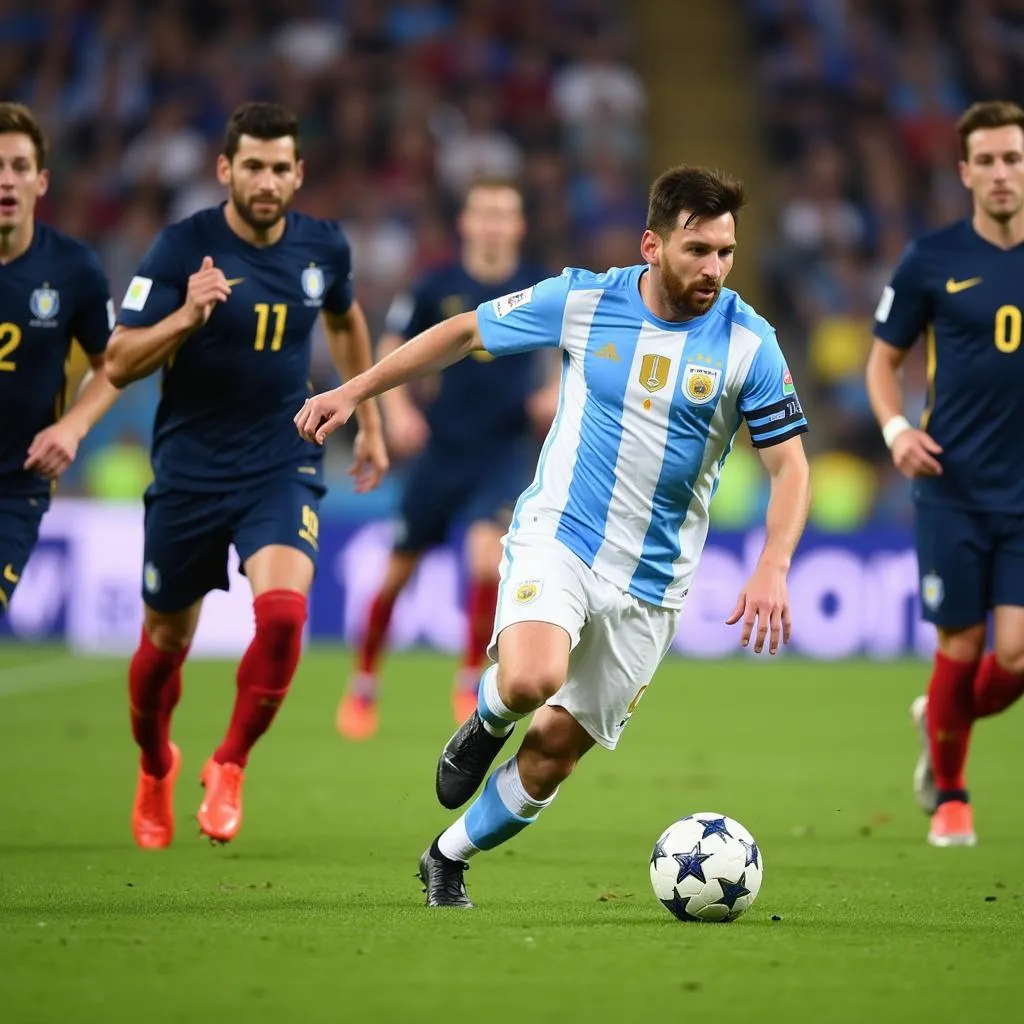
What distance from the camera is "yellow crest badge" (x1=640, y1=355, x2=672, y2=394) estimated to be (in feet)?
18.0

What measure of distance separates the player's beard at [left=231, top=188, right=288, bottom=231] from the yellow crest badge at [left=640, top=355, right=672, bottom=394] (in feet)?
6.45

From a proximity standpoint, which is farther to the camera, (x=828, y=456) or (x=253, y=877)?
(x=828, y=456)

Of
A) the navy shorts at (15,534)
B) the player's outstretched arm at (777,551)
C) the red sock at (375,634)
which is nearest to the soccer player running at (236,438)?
the navy shorts at (15,534)

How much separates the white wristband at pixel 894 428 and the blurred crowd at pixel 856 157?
1013 centimetres

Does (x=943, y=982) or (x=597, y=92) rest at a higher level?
(x=597, y=92)

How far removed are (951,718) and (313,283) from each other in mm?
2931

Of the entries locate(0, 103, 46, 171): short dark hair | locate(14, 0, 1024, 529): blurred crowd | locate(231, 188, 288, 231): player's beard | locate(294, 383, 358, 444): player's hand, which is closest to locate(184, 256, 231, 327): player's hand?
locate(231, 188, 288, 231): player's beard

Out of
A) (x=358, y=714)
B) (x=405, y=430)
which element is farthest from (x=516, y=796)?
(x=358, y=714)

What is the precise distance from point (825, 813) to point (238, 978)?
4.35 m

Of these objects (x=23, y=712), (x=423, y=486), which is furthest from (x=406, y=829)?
(x=23, y=712)

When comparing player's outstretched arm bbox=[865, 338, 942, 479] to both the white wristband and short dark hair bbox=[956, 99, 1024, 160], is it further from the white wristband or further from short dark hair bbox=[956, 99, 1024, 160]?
short dark hair bbox=[956, 99, 1024, 160]

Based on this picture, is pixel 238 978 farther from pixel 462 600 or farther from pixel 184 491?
pixel 462 600

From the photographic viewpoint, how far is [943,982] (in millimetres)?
4316

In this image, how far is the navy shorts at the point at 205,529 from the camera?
22.6ft
